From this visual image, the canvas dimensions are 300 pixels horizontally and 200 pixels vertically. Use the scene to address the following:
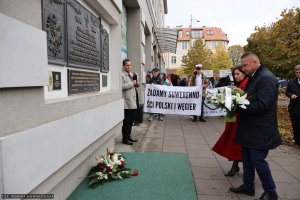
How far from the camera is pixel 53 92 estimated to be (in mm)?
3477

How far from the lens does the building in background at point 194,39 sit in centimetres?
8922

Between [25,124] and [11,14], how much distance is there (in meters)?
0.90

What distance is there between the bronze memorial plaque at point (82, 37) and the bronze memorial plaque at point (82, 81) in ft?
0.37

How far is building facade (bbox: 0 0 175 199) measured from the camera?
7.48 ft

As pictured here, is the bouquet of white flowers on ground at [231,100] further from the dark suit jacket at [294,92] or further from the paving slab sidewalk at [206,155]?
the dark suit jacket at [294,92]

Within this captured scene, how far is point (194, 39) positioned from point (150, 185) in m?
89.6

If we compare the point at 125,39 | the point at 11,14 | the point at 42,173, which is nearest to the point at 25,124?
the point at 42,173

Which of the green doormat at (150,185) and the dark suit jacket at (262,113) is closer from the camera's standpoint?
the dark suit jacket at (262,113)

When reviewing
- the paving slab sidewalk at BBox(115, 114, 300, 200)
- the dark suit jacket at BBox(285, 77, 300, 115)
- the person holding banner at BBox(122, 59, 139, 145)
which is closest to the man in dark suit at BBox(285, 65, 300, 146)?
the dark suit jacket at BBox(285, 77, 300, 115)

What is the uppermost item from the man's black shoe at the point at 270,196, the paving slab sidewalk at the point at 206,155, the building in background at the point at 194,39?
the building in background at the point at 194,39

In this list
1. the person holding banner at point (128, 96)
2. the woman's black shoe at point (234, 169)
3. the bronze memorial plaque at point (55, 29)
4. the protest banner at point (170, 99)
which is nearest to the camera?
the bronze memorial plaque at point (55, 29)

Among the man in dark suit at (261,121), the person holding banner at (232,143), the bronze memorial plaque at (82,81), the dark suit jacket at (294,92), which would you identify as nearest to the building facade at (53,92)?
the bronze memorial plaque at (82,81)

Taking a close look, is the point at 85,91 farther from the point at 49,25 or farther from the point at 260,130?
the point at 260,130

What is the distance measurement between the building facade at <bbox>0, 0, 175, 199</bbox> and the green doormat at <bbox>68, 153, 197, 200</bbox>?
34cm
